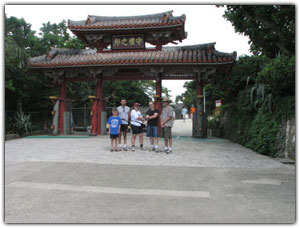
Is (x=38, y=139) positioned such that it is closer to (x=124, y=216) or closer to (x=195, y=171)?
(x=124, y=216)

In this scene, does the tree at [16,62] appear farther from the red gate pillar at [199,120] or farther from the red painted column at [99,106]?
the red painted column at [99,106]

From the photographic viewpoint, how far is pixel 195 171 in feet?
14.4

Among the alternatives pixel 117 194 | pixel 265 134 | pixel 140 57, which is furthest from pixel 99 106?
pixel 117 194

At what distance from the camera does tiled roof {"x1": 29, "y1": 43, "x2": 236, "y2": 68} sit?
10.8 metres

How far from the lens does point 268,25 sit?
510 centimetres

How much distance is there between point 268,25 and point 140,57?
7.12 metres

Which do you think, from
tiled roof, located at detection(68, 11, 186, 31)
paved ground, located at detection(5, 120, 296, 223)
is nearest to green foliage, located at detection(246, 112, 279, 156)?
paved ground, located at detection(5, 120, 296, 223)

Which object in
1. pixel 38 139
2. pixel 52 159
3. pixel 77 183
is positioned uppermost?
pixel 38 139

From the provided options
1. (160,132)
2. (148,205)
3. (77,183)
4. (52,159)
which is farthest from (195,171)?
(160,132)

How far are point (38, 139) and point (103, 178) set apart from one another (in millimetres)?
1174

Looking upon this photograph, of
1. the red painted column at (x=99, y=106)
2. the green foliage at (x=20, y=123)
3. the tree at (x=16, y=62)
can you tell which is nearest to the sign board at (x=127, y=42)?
the red painted column at (x=99, y=106)

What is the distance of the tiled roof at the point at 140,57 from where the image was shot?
10.8 meters

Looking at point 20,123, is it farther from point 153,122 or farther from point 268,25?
point 153,122

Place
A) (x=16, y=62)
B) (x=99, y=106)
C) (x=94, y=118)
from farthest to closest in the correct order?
(x=99, y=106)
(x=94, y=118)
(x=16, y=62)
